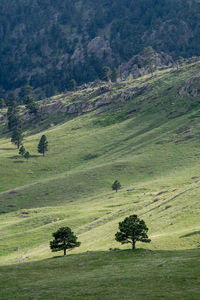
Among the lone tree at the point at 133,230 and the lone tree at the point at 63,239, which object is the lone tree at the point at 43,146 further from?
the lone tree at the point at 133,230

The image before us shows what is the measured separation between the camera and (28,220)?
341 feet

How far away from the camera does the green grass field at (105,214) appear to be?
37781 mm

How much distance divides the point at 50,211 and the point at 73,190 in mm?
25039

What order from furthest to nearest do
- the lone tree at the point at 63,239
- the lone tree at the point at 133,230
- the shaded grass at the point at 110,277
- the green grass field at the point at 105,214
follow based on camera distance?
the lone tree at the point at 63,239 < the lone tree at the point at 133,230 < the green grass field at the point at 105,214 < the shaded grass at the point at 110,277

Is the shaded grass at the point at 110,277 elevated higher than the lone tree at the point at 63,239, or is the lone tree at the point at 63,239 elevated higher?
the lone tree at the point at 63,239

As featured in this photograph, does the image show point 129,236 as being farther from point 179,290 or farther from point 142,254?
point 179,290

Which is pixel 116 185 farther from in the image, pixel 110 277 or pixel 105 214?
pixel 110 277

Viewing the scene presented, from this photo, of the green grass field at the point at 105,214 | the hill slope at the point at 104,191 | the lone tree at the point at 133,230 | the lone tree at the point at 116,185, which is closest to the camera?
the green grass field at the point at 105,214

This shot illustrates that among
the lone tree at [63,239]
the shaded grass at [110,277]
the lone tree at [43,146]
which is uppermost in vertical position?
the lone tree at [43,146]

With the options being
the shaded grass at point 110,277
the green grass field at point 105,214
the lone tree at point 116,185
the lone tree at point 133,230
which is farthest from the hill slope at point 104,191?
the shaded grass at point 110,277

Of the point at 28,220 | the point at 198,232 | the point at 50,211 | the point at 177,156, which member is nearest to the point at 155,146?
the point at 177,156

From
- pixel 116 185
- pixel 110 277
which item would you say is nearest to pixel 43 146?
pixel 116 185

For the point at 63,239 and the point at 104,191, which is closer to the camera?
the point at 63,239

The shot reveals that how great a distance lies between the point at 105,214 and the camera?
96.9 metres
